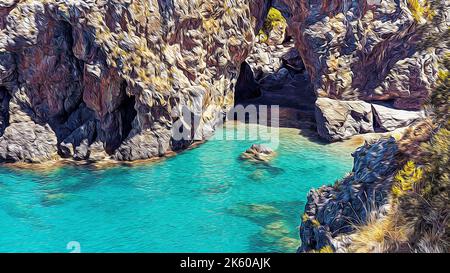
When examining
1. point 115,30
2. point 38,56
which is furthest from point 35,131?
point 115,30

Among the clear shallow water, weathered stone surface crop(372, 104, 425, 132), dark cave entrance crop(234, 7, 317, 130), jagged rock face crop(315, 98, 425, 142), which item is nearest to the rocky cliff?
jagged rock face crop(315, 98, 425, 142)

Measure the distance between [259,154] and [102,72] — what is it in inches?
471

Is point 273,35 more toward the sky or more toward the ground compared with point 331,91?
more toward the sky

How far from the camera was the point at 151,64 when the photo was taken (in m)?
31.8

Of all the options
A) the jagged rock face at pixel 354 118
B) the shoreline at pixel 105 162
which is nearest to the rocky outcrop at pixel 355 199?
the shoreline at pixel 105 162

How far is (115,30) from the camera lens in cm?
3066

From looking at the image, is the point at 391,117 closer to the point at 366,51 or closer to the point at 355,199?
the point at 366,51

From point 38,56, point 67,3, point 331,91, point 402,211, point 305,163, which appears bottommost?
point 305,163

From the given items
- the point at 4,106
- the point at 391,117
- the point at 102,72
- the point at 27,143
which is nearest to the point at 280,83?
the point at 391,117

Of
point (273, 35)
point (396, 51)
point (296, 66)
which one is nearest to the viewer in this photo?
point (396, 51)

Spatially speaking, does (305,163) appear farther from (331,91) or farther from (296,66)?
(296,66)

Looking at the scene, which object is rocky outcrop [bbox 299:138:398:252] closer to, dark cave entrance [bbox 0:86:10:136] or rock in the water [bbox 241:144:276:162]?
rock in the water [bbox 241:144:276:162]

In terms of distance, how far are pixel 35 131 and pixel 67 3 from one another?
9131 mm

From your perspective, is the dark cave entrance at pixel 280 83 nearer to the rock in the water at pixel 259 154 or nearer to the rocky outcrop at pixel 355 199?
the rock in the water at pixel 259 154
